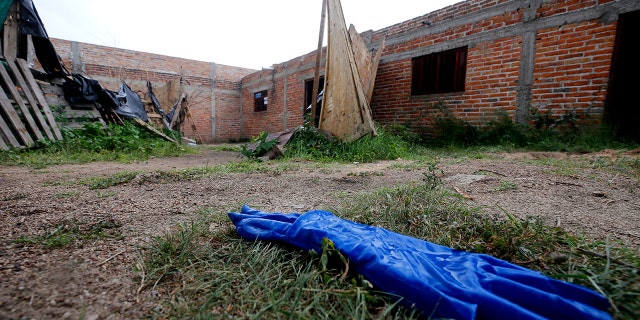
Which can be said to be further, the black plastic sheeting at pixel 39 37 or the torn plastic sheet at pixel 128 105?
the torn plastic sheet at pixel 128 105

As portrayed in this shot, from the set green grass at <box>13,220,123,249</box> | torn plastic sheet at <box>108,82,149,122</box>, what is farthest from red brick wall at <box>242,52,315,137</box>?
green grass at <box>13,220,123,249</box>

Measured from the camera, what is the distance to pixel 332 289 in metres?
0.87

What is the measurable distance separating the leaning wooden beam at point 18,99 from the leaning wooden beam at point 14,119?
9 cm

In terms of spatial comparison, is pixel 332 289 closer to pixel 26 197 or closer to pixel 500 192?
pixel 500 192

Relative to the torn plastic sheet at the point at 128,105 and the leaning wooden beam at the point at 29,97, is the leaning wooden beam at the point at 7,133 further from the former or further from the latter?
the torn plastic sheet at the point at 128,105

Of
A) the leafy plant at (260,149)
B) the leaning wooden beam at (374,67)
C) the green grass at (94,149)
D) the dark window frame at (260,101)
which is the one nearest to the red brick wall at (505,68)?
the leaning wooden beam at (374,67)

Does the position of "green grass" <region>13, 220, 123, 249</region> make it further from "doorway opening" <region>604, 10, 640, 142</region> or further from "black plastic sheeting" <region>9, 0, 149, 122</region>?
"doorway opening" <region>604, 10, 640, 142</region>

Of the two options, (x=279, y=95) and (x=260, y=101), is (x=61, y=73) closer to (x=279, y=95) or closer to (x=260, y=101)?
(x=279, y=95)

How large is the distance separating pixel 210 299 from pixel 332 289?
367mm

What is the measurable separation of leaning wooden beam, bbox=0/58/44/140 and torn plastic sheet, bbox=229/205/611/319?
5538 mm

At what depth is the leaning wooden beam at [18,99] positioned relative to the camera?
14.4 ft

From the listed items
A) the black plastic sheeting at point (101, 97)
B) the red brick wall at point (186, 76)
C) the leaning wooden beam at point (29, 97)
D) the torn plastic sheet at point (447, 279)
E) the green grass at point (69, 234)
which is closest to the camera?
the torn plastic sheet at point (447, 279)

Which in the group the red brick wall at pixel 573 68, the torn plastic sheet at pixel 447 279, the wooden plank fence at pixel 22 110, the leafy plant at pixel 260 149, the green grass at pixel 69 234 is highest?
the red brick wall at pixel 573 68

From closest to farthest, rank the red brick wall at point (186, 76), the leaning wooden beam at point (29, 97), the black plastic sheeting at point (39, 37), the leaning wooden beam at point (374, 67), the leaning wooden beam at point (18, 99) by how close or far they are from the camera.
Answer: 1. the leaning wooden beam at point (18, 99)
2. the leaning wooden beam at point (29, 97)
3. the black plastic sheeting at point (39, 37)
4. the leaning wooden beam at point (374, 67)
5. the red brick wall at point (186, 76)
